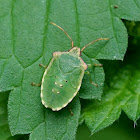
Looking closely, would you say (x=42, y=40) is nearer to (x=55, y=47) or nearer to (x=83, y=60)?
(x=55, y=47)

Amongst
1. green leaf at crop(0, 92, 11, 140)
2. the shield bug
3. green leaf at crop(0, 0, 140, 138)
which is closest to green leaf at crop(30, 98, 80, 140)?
green leaf at crop(0, 0, 140, 138)

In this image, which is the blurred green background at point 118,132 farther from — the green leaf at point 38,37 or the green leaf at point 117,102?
the green leaf at point 38,37

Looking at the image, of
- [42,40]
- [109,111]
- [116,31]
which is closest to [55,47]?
[42,40]

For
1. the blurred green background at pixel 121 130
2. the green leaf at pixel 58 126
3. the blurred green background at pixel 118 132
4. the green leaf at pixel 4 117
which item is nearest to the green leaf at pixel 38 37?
the green leaf at pixel 58 126

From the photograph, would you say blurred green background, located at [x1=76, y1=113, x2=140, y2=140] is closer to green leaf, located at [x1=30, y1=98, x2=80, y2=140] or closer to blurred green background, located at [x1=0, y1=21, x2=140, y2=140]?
blurred green background, located at [x1=0, y1=21, x2=140, y2=140]

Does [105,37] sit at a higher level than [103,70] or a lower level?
higher
